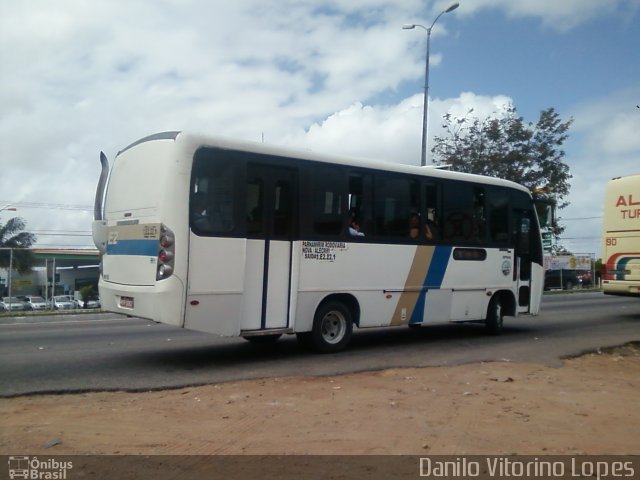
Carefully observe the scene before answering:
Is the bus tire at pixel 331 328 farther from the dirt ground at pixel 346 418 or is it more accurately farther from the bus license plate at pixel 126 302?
the bus license plate at pixel 126 302

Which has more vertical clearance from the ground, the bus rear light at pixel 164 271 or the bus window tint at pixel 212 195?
the bus window tint at pixel 212 195

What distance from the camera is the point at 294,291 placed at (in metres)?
9.41

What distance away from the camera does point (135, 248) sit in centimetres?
867

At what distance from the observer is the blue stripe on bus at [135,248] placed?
8.32m

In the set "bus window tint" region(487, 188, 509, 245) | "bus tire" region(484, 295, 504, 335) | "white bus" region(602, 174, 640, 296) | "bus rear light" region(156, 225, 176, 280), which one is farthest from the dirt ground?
"white bus" region(602, 174, 640, 296)

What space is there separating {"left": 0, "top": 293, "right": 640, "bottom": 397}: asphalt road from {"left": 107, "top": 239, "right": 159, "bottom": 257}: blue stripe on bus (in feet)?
5.32

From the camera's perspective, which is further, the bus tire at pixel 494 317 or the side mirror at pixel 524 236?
the side mirror at pixel 524 236

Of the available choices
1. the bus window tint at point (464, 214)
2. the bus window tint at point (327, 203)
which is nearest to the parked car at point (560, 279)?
the bus window tint at point (464, 214)

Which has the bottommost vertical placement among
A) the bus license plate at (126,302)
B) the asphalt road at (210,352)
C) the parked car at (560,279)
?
the asphalt road at (210,352)

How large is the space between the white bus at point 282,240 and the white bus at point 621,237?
7209 mm

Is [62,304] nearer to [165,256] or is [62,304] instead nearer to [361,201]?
[361,201]

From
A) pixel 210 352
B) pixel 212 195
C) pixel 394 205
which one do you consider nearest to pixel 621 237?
pixel 394 205

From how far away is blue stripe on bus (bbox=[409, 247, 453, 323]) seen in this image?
1130 centimetres

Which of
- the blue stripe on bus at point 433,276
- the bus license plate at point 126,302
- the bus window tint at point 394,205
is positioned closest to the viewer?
the bus license plate at point 126,302
